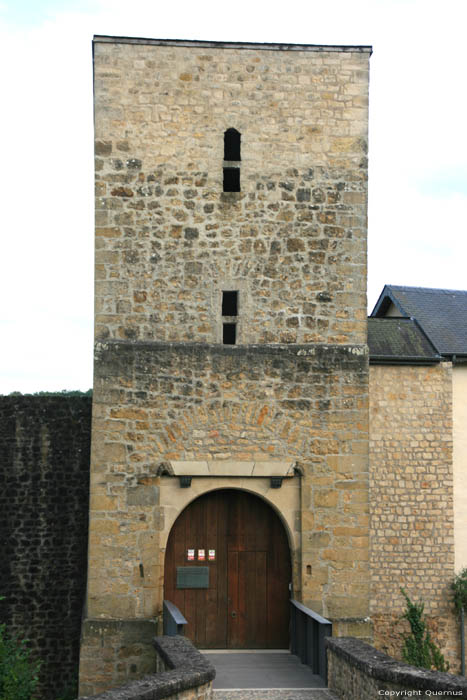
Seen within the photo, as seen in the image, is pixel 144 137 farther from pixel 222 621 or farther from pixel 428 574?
pixel 428 574

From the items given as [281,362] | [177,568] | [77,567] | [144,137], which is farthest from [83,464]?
[144,137]

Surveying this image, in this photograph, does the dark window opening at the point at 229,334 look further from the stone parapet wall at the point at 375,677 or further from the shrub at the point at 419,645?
the shrub at the point at 419,645

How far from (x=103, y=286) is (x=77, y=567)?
497cm

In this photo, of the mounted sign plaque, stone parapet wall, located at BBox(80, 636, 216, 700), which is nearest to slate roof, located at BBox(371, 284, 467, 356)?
the mounted sign plaque

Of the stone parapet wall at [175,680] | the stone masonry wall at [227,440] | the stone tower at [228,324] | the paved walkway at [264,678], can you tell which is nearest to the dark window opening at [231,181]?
the stone tower at [228,324]

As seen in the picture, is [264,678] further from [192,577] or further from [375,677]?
[375,677]

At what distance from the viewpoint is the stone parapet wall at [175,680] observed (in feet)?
22.2

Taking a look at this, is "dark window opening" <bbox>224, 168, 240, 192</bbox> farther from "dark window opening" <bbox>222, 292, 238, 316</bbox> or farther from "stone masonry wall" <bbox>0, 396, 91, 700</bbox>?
"stone masonry wall" <bbox>0, 396, 91, 700</bbox>

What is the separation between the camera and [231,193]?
10.7 metres

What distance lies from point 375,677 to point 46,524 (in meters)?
7.11

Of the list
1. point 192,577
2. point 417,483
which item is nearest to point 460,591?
point 417,483

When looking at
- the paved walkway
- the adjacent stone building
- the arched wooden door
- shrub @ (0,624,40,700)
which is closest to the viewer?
the paved walkway

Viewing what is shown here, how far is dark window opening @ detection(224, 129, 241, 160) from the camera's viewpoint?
35.3ft

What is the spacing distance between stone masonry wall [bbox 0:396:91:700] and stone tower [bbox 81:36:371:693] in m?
3.14
